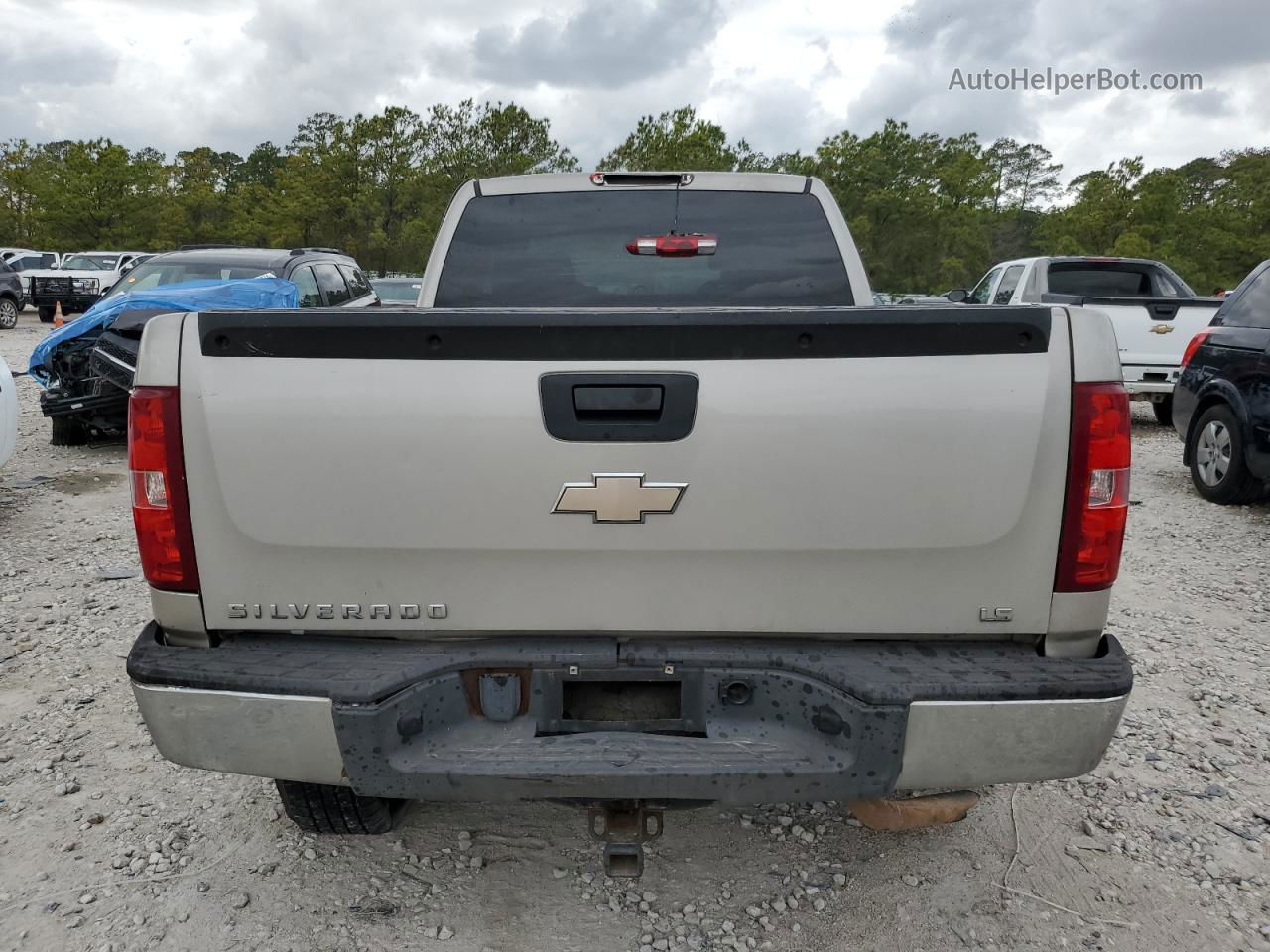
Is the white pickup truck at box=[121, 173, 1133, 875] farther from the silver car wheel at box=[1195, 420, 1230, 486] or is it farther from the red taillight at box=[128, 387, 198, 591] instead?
the silver car wheel at box=[1195, 420, 1230, 486]

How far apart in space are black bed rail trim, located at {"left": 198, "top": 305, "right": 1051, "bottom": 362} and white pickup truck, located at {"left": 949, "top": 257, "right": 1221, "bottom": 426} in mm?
8087

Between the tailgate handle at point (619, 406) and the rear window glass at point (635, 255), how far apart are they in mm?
1431

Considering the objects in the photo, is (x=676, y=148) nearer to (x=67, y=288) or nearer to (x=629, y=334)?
(x=67, y=288)

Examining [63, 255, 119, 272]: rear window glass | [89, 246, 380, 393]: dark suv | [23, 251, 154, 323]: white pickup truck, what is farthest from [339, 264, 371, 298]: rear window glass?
[63, 255, 119, 272]: rear window glass

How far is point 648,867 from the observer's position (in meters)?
2.77

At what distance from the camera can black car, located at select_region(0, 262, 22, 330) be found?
21.9 meters

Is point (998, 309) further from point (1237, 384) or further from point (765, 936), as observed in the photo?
point (1237, 384)

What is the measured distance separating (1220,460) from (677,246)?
6.09 metres

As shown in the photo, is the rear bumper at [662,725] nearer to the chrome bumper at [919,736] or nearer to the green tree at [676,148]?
the chrome bumper at [919,736]

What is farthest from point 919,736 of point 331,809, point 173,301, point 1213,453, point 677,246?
point 173,301

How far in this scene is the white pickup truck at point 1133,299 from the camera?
33.6 ft

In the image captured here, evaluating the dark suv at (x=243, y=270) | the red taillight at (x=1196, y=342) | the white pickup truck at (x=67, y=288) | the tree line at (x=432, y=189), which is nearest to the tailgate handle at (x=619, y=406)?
the red taillight at (x=1196, y=342)

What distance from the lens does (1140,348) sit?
404 inches

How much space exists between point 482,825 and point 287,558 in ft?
4.27
